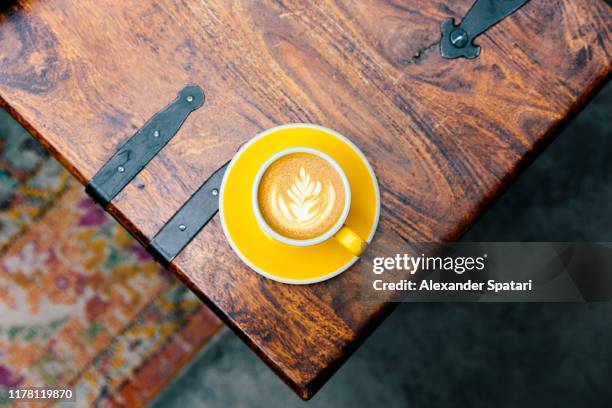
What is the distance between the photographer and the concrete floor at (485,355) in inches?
55.3

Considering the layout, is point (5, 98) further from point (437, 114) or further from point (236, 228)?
point (437, 114)

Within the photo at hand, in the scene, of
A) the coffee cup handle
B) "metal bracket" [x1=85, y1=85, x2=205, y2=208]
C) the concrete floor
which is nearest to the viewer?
the coffee cup handle

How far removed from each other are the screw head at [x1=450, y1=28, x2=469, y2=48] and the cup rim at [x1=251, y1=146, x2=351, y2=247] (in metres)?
0.32

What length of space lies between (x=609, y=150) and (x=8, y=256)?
1.62 metres

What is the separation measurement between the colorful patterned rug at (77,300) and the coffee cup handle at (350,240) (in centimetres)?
76

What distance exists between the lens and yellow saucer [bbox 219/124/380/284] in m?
0.84

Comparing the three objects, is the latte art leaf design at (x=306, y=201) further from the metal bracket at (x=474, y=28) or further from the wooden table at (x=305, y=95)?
the metal bracket at (x=474, y=28)

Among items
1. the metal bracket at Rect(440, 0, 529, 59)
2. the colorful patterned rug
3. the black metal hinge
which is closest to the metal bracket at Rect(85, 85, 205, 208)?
the black metal hinge

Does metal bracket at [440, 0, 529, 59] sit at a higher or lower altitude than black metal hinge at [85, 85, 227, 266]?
lower

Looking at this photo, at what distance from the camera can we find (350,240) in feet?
2.52

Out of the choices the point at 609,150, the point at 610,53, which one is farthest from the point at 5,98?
the point at 609,150

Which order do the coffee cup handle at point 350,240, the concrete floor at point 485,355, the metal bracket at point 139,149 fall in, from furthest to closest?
the concrete floor at point 485,355 < the metal bracket at point 139,149 < the coffee cup handle at point 350,240

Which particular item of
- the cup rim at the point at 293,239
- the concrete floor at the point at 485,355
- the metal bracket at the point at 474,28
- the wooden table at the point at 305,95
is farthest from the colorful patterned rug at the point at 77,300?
the metal bracket at the point at 474,28

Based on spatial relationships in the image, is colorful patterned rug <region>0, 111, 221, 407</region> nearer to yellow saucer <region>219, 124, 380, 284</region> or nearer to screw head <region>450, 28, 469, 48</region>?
yellow saucer <region>219, 124, 380, 284</region>
